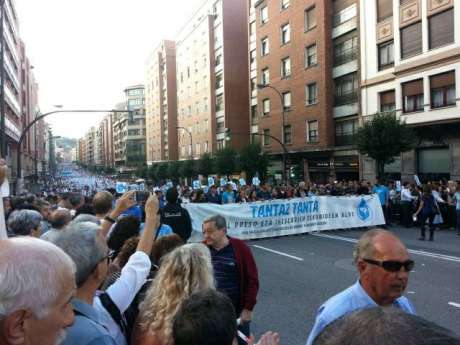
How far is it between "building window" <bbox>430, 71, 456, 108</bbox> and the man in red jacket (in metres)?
22.7

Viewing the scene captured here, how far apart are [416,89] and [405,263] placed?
25635mm

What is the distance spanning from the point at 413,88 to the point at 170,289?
2653 centimetres

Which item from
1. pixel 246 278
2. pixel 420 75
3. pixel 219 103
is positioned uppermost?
pixel 219 103

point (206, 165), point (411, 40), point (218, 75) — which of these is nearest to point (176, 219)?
point (411, 40)

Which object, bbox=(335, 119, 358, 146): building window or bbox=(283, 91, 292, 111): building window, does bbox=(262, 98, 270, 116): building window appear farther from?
bbox=(335, 119, 358, 146): building window

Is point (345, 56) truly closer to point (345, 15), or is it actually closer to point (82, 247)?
point (345, 15)

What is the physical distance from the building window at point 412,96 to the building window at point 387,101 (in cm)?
143

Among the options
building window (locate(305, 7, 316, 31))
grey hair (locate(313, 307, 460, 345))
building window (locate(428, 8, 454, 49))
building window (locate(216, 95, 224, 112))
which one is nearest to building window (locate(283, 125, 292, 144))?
building window (locate(305, 7, 316, 31))

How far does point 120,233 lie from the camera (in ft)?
14.1

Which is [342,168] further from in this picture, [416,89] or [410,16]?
[410,16]

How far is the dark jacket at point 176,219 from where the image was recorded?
25.4 feet

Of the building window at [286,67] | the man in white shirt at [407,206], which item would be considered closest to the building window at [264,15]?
the building window at [286,67]

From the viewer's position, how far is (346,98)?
33.9m

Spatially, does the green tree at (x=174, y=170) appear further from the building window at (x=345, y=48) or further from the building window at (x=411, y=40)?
the building window at (x=411, y=40)
